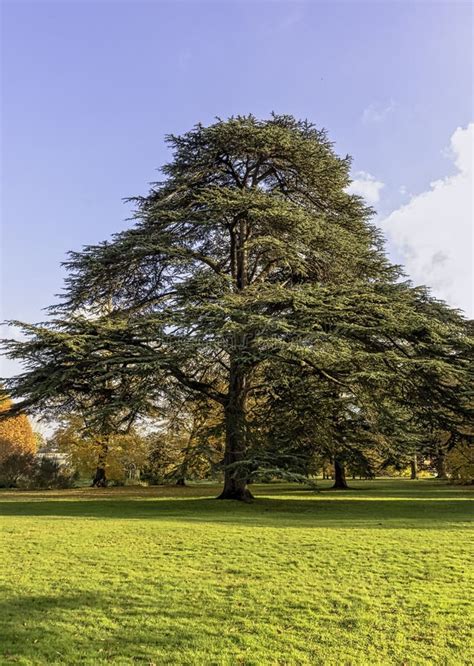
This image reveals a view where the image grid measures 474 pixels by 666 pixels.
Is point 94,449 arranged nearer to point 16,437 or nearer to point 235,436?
point 16,437

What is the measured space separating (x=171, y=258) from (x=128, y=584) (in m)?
14.3

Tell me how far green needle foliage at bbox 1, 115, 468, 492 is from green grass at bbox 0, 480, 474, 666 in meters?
5.88

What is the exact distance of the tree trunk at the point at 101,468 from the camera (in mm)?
A: 34125

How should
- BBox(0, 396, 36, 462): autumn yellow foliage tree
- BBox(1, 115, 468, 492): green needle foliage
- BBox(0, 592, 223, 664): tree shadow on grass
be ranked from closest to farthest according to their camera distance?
1. BBox(0, 592, 223, 664): tree shadow on grass
2. BBox(1, 115, 468, 492): green needle foliage
3. BBox(0, 396, 36, 462): autumn yellow foliage tree

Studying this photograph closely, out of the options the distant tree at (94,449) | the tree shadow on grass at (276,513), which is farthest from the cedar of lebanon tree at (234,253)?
the distant tree at (94,449)

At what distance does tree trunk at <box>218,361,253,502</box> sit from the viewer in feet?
58.5

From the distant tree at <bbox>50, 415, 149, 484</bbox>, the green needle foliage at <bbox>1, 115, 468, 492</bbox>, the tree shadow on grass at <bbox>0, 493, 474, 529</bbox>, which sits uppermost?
the green needle foliage at <bbox>1, 115, 468, 492</bbox>

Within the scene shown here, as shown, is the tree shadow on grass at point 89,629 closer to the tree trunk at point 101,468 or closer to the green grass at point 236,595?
the green grass at point 236,595

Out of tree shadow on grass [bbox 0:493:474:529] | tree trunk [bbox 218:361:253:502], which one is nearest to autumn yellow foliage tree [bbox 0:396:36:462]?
tree shadow on grass [bbox 0:493:474:529]

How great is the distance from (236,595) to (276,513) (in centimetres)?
983

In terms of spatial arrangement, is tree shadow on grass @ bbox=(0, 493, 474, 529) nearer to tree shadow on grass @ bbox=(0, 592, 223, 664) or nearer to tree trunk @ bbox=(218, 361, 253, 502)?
tree trunk @ bbox=(218, 361, 253, 502)

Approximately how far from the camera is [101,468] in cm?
3497

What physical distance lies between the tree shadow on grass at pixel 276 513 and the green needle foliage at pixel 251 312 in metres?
1.57

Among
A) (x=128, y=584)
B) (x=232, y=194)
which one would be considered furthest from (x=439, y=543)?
(x=232, y=194)
